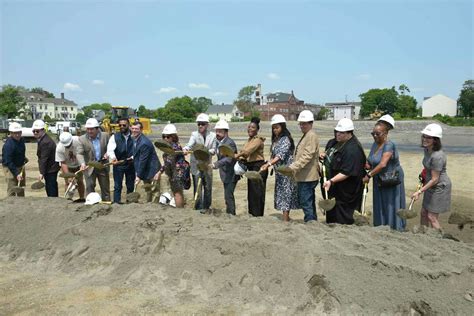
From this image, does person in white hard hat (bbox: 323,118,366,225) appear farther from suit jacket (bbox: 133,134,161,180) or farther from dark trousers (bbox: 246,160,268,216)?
suit jacket (bbox: 133,134,161,180)

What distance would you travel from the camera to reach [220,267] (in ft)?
12.4

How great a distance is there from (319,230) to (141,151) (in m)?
2.93

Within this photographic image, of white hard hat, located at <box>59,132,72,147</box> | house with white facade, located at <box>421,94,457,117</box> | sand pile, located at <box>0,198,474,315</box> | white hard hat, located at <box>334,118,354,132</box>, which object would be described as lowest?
sand pile, located at <box>0,198,474,315</box>

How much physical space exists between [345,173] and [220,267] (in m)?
1.64

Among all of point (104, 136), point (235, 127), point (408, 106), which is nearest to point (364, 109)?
point (408, 106)

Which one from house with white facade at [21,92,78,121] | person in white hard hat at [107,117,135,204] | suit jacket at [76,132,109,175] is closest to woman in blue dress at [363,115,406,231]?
person in white hard hat at [107,117,135,204]

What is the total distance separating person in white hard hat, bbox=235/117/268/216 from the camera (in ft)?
18.1

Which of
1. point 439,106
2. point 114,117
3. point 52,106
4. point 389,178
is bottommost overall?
point 389,178

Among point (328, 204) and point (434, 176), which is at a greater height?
point (434, 176)

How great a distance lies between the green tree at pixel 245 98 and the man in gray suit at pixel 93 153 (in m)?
88.9

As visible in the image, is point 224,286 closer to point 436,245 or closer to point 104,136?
point 436,245

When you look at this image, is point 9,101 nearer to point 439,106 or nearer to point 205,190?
point 205,190

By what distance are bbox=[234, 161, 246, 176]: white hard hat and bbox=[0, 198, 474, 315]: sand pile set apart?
788 mm

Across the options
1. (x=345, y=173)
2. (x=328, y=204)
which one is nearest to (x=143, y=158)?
(x=328, y=204)
